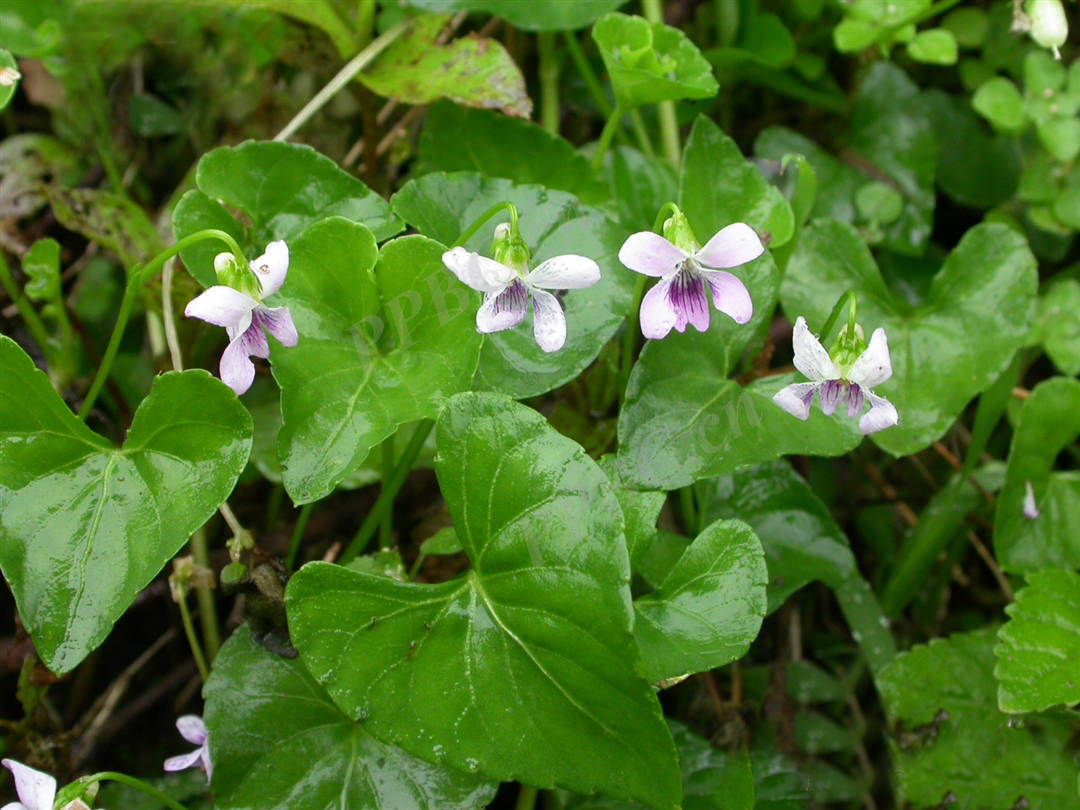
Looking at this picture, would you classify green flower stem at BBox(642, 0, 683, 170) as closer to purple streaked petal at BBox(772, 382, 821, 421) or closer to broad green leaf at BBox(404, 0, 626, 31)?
broad green leaf at BBox(404, 0, 626, 31)

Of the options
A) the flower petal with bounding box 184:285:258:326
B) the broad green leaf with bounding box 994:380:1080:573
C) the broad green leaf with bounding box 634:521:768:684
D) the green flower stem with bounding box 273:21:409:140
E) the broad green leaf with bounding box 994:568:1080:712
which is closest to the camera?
the flower petal with bounding box 184:285:258:326

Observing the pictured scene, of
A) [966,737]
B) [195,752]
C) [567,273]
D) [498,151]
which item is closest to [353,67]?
[498,151]

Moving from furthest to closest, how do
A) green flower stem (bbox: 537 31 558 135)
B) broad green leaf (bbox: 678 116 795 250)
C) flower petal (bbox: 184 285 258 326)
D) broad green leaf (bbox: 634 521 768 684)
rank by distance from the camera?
green flower stem (bbox: 537 31 558 135) → broad green leaf (bbox: 678 116 795 250) → broad green leaf (bbox: 634 521 768 684) → flower petal (bbox: 184 285 258 326)

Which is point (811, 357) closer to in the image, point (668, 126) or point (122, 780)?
point (668, 126)

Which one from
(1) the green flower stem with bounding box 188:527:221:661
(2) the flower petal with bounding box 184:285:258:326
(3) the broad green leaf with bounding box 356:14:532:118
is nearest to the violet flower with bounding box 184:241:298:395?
(2) the flower petal with bounding box 184:285:258:326

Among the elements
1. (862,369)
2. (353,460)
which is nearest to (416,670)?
(353,460)


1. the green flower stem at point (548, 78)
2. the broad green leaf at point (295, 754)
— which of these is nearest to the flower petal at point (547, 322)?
the broad green leaf at point (295, 754)

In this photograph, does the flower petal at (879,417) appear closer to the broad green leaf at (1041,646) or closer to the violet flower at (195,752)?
the broad green leaf at (1041,646)
